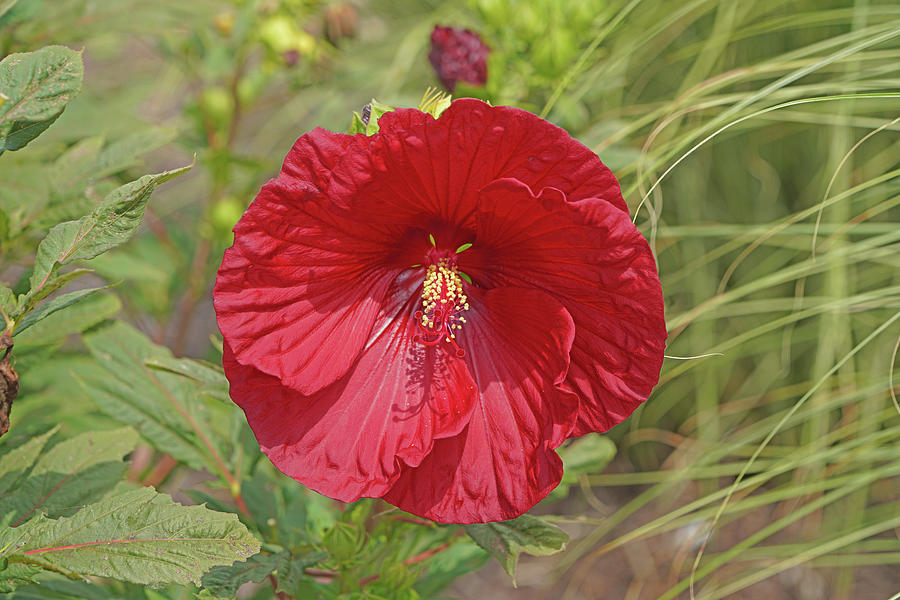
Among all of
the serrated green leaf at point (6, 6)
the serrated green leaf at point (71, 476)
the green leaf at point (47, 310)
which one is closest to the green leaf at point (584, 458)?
the serrated green leaf at point (71, 476)

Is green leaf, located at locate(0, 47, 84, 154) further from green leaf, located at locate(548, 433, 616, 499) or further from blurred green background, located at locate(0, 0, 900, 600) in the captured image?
green leaf, located at locate(548, 433, 616, 499)

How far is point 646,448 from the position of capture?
2143 mm

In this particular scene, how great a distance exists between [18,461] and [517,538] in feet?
1.67

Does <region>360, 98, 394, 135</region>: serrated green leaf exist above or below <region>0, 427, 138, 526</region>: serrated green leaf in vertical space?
above

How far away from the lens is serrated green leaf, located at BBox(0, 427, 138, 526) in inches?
31.7

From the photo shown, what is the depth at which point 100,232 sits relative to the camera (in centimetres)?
64

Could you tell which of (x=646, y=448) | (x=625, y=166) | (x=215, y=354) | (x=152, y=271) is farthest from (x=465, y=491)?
(x=646, y=448)

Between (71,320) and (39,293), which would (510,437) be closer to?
(39,293)

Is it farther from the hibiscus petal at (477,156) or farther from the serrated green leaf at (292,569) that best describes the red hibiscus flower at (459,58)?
the serrated green leaf at (292,569)

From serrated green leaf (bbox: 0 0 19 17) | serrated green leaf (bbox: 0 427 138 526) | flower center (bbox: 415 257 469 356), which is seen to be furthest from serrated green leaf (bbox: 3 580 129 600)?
serrated green leaf (bbox: 0 0 19 17)

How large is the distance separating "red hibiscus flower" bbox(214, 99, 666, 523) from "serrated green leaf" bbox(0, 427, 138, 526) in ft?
0.87

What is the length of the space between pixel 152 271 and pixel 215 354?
11.7 inches

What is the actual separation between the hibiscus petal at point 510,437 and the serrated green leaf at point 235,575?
16 cm

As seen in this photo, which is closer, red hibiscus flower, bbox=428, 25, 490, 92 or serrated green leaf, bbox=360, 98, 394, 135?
serrated green leaf, bbox=360, 98, 394, 135
